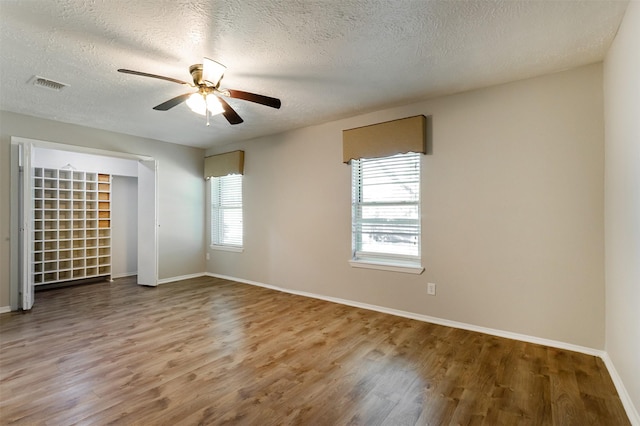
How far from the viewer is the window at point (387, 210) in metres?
3.60

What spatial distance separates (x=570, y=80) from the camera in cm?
269

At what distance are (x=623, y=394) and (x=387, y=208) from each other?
97.3 inches

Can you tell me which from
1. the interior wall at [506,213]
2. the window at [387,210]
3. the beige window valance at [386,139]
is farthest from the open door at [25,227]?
the window at [387,210]

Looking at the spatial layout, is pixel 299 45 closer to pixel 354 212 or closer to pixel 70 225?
pixel 354 212

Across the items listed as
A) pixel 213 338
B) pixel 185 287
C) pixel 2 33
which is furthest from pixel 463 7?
pixel 185 287

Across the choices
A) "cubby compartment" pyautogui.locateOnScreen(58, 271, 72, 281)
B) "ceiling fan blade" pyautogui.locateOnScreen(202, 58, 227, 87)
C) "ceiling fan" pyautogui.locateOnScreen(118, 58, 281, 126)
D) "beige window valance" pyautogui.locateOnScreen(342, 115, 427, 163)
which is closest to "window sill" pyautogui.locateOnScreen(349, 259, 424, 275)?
"beige window valance" pyautogui.locateOnScreen(342, 115, 427, 163)

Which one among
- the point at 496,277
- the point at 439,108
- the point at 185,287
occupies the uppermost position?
the point at 439,108

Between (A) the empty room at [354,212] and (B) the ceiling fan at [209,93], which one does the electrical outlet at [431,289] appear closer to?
(A) the empty room at [354,212]

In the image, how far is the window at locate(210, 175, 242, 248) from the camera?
18.1 ft

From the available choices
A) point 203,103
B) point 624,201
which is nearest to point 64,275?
point 203,103

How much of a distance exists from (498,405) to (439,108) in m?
2.77

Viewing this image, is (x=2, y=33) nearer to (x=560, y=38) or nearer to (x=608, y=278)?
(x=560, y=38)

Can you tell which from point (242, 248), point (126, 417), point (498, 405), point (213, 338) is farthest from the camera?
point (242, 248)

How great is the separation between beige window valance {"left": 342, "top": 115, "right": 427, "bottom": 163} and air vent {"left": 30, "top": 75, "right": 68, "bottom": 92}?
306 centimetres
